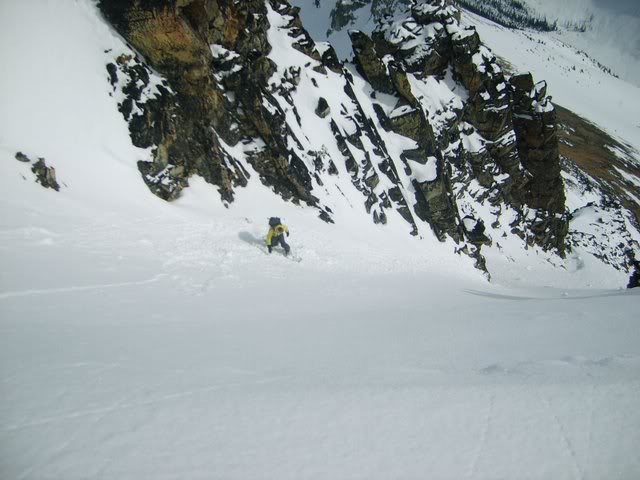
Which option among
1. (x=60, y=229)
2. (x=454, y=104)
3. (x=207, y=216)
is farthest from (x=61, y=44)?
(x=454, y=104)

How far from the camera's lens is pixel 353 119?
91.8 ft

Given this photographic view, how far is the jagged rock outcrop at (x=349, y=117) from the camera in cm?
1627

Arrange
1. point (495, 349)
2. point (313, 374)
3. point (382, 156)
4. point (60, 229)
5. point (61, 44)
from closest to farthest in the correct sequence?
point (313, 374)
point (495, 349)
point (60, 229)
point (61, 44)
point (382, 156)

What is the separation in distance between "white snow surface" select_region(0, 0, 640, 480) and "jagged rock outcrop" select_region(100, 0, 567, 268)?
550cm

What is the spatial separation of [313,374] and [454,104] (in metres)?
38.5

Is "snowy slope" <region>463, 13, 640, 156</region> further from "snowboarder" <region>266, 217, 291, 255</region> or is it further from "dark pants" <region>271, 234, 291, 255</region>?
"snowboarder" <region>266, 217, 291, 255</region>

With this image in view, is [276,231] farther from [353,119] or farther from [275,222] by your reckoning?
[353,119]

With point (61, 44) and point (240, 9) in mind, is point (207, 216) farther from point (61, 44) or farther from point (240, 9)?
point (240, 9)

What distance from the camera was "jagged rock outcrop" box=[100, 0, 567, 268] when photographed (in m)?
16.3

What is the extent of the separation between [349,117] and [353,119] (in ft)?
1.39

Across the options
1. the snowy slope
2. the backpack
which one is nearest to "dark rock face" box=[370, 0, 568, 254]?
the backpack

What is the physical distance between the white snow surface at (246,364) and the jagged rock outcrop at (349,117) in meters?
5.50

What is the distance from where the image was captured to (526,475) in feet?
7.34

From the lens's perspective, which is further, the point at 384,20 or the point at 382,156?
Answer: the point at 384,20
